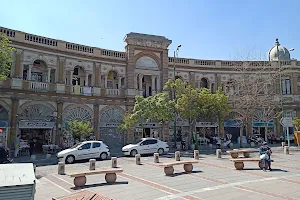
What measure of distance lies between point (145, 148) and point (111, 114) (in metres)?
8.04

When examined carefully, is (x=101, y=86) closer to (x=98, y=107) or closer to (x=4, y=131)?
(x=98, y=107)

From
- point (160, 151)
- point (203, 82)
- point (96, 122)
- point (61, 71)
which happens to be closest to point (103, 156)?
point (160, 151)

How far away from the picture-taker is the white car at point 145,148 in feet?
64.6

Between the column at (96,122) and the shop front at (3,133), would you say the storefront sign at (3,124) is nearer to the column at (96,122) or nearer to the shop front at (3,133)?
the shop front at (3,133)

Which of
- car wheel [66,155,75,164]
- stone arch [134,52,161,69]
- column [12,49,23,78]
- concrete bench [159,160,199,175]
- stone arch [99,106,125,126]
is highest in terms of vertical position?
stone arch [134,52,161,69]

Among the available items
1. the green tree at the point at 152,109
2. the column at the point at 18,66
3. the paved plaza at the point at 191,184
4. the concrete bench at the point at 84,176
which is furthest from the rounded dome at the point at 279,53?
the concrete bench at the point at 84,176

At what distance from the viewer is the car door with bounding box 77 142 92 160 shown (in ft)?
56.6

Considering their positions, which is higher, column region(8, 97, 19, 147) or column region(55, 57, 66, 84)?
column region(55, 57, 66, 84)

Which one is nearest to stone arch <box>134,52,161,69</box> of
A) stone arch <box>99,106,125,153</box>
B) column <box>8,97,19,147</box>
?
stone arch <box>99,106,125,153</box>

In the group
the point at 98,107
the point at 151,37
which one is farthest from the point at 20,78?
the point at 151,37

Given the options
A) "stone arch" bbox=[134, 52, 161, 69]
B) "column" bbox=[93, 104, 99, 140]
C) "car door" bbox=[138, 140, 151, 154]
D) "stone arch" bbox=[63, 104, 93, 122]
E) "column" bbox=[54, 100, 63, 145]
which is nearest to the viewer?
"car door" bbox=[138, 140, 151, 154]

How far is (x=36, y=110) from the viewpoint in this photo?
22938mm

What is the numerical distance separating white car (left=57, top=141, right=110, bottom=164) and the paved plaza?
325 cm

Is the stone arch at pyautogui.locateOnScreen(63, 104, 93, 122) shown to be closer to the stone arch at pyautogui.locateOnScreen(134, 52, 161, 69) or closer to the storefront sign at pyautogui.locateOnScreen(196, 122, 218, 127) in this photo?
the stone arch at pyautogui.locateOnScreen(134, 52, 161, 69)
